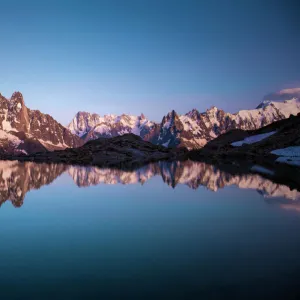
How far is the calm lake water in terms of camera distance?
58.3 ft

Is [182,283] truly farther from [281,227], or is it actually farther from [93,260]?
[281,227]

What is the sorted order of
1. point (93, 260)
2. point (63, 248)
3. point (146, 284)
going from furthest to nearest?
1. point (63, 248)
2. point (93, 260)
3. point (146, 284)

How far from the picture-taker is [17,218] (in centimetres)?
3641

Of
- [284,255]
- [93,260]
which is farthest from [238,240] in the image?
[93,260]

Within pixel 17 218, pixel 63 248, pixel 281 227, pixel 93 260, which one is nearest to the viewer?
pixel 93 260

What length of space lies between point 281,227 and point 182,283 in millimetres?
16685

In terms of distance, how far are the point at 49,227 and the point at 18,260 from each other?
32.5ft

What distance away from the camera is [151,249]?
24562 millimetres

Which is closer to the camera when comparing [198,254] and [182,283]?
[182,283]

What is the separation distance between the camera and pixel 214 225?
32.5m

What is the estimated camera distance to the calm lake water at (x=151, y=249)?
17766mm

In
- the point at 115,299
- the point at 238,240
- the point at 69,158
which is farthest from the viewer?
the point at 69,158

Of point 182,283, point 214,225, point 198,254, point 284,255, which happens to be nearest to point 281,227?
point 214,225

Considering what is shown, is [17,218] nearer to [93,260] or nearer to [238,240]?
[93,260]
